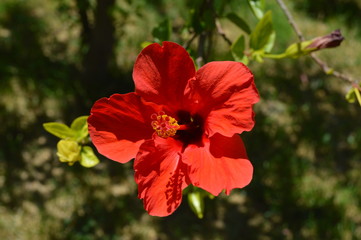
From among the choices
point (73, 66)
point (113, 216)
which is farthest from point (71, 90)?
point (113, 216)

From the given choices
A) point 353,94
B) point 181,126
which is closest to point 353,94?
point 353,94

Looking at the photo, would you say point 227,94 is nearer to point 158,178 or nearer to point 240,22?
point 158,178

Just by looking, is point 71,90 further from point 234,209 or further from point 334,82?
point 334,82

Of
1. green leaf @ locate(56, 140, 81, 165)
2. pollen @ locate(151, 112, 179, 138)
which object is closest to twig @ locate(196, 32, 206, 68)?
pollen @ locate(151, 112, 179, 138)

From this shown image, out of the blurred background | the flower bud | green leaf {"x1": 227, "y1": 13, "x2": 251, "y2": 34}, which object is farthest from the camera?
the blurred background

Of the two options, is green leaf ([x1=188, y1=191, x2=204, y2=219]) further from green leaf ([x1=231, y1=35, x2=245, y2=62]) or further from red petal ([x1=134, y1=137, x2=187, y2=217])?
green leaf ([x1=231, y1=35, x2=245, y2=62])

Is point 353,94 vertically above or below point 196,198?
above

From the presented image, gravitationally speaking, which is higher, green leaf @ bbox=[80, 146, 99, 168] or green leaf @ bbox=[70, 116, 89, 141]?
green leaf @ bbox=[70, 116, 89, 141]
